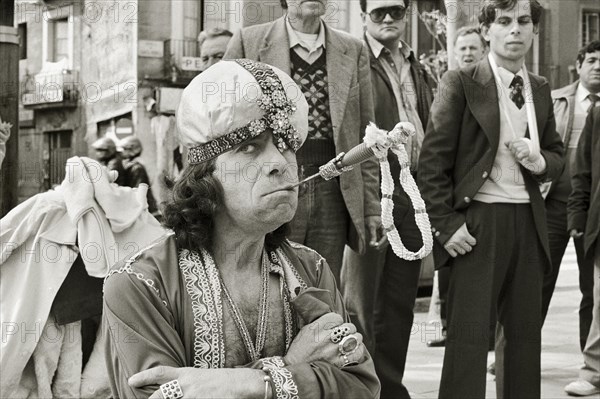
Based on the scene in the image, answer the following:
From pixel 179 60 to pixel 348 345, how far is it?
48.3ft

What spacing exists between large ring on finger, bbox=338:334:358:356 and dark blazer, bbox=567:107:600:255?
3999 mm

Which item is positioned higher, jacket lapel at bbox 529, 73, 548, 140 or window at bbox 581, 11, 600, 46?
window at bbox 581, 11, 600, 46

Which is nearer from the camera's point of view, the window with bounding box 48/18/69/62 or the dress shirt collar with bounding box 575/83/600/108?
the dress shirt collar with bounding box 575/83/600/108

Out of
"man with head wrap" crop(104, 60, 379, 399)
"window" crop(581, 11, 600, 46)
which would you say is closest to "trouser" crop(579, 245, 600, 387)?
"man with head wrap" crop(104, 60, 379, 399)

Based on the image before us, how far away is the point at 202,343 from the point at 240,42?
8.89ft

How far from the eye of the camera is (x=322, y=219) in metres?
4.84

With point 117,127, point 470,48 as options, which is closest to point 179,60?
point 117,127

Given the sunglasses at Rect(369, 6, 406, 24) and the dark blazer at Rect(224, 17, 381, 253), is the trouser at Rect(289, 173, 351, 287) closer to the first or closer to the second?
the dark blazer at Rect(224, 17, 381, 253)

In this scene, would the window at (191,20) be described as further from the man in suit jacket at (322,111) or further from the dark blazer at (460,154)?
the dark blazer at (460,154)

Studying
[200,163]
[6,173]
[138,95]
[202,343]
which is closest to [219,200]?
[200,163]

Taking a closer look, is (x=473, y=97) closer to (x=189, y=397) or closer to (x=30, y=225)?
(x=30, y=225)

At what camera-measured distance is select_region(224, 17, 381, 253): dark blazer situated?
483cm

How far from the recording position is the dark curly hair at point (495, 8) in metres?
4.94

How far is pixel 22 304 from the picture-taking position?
502 centimetres
